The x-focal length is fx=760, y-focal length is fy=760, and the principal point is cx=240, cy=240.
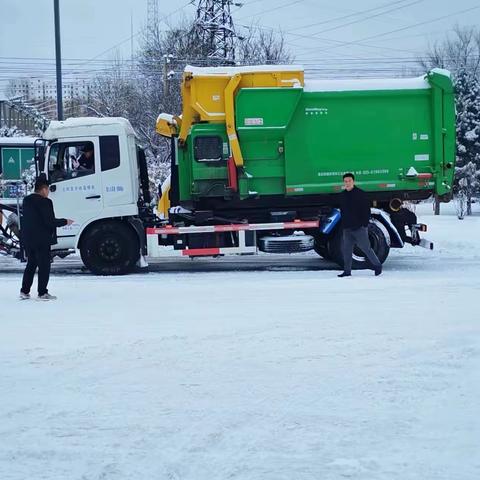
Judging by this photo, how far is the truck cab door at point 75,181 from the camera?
13352 millimetres

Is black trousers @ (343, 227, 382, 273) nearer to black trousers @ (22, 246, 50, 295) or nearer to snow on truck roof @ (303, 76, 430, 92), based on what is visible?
snow on truck roof @ (303, 76, 430, 92)

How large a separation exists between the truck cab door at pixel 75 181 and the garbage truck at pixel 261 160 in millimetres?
18

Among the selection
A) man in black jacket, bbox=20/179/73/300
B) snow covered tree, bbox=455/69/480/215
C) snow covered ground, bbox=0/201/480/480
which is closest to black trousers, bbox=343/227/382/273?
snow covered ground, bbox=0/201/480/480

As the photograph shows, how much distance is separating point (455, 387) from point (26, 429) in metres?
2.99

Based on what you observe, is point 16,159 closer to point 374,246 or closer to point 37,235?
point 374,246

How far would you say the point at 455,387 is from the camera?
5.50m

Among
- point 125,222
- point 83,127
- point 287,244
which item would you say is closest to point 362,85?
point 287,244

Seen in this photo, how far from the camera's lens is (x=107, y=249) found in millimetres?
13445

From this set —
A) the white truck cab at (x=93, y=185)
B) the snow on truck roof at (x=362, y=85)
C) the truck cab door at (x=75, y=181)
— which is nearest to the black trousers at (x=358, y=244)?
the snow on truck roof at (x=362, y=85)

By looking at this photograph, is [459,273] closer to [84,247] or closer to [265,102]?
[265,102]

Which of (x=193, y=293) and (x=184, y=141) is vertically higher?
(x=184, y=141)

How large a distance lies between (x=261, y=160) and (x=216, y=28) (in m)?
28.2

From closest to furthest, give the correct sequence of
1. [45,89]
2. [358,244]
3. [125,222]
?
1. [358,244]
2. [125,222]
3. [45,89]

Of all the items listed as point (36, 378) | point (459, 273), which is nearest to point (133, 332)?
point (36, 378)
